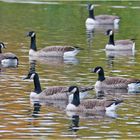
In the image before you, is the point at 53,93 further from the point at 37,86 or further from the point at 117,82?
the point at 117,82

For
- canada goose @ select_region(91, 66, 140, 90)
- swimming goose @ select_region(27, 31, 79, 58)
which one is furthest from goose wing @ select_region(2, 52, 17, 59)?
canada goose @ select_region(91, 66, 140, 90)

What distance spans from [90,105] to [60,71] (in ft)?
24.2

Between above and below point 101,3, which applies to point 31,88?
below

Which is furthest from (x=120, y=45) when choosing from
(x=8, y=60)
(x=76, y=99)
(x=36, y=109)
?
(x=36, y=109)

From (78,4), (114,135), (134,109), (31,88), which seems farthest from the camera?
(78,4)

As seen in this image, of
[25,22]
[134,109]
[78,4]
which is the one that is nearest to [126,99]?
[134,109]

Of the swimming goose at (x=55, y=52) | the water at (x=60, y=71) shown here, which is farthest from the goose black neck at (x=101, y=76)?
the swimming goose at (x=55, y=52)

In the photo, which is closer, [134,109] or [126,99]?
[134,109]

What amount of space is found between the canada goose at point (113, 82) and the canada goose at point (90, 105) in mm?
3659

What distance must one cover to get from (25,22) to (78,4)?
14016mm

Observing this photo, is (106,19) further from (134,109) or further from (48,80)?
(134,109)

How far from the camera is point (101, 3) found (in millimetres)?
64875

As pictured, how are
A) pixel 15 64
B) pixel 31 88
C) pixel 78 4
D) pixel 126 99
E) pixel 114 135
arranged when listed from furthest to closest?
pixel 78 4, pixel 15 64, pixel 31 88, pixel 126 99, pixel 114 135

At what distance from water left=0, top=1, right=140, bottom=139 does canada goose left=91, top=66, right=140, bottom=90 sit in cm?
46
